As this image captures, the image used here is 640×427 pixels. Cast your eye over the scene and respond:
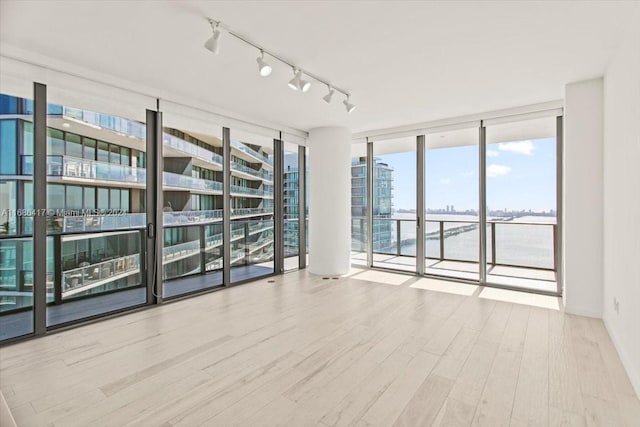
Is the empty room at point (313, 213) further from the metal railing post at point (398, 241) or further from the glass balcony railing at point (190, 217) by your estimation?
the metal railing post at point (398, 241)

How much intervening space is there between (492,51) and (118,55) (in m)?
3.36

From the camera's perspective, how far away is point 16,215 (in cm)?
291

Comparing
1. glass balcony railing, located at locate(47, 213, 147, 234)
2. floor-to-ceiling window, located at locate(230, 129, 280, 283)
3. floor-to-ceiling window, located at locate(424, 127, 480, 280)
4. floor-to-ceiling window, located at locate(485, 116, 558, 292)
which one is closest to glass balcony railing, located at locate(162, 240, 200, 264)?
glass balcony railing, located at locate(47, 213, 147, 234)

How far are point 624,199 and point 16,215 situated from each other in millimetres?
5193

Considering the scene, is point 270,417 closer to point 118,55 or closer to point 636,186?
point 636,186

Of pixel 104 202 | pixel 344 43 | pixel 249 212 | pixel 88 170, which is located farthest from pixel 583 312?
pixel 88 170

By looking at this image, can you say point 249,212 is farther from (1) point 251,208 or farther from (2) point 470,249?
(2) point 470,249

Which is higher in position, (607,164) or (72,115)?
(72,115)

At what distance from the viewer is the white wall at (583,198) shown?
346 cm

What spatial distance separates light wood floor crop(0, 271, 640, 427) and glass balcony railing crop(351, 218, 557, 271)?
62.3 inches

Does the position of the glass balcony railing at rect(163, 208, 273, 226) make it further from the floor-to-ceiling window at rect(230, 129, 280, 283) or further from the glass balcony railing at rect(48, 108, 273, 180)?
the glass balcony railing at rect(48, 108, 273, 180)

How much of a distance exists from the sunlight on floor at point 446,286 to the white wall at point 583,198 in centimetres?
116

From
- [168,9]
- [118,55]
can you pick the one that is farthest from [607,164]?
[118,55]

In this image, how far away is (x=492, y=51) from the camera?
2842 mm
